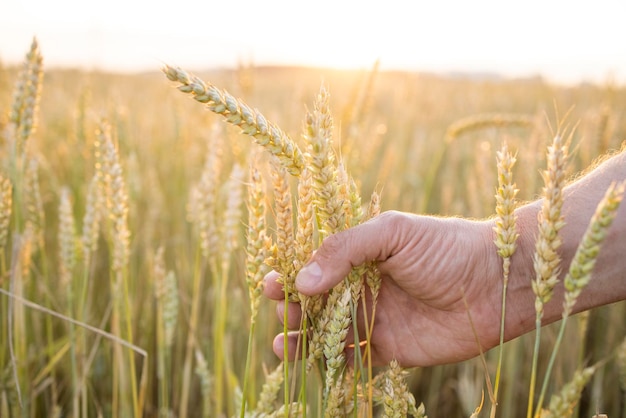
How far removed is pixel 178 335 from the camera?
6.93ft

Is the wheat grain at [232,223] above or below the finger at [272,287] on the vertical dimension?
above

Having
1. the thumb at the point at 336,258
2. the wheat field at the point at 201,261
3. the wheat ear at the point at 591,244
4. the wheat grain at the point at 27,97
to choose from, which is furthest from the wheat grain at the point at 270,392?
the wheat grain at the point at 27,97

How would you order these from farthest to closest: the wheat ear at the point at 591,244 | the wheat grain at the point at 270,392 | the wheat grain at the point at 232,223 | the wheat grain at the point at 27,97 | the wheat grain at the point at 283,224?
the wheat grain at the point at 232,223 < the wheat grain at the point at 27,97 < the wheat grain at the point at 270,392 < the wheat grain at the point at 283,224 < the wheat ear at the point at 591,244

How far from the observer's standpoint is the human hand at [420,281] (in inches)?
36.6

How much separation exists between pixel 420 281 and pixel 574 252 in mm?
328

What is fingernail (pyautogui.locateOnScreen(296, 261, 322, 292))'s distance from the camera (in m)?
0.89

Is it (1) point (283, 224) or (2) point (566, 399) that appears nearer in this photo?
(2) point (566, 399)

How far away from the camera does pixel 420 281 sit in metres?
1.19

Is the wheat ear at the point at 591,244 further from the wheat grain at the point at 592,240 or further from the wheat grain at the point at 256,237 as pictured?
the wheat grain at the point at 256,237

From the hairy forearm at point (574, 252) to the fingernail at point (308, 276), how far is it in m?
0.46

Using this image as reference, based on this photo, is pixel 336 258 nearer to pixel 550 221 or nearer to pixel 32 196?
pixel 550 221

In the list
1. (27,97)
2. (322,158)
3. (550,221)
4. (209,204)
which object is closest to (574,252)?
(550,221)

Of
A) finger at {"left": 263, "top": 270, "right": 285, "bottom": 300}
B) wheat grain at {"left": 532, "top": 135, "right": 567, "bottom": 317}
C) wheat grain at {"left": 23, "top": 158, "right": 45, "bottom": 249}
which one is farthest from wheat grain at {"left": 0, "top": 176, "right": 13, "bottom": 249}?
wheat grain at {"left": 532, "top": 135, "right": 567, "bottom": 317}

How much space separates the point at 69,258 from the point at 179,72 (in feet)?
3.12
